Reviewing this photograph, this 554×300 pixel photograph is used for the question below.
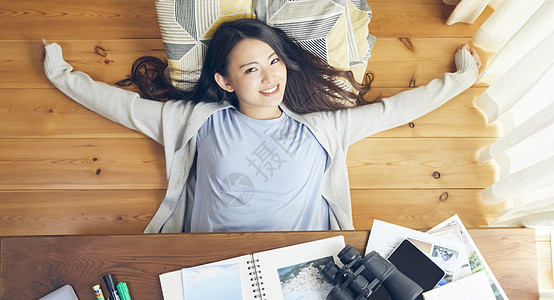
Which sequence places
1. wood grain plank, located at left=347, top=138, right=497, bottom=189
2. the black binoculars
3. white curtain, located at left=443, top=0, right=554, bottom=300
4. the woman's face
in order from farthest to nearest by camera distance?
wood grain plank, located at left=347, top=138, right=497, bottom=189
the woman's face
white curtain, located at left=443, top=0, right=554, bottom=300
the black binoculars

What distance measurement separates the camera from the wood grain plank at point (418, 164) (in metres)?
1.39

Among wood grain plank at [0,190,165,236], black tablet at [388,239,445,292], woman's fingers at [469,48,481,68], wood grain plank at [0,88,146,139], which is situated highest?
woman's fingers at [469,48,481,68]

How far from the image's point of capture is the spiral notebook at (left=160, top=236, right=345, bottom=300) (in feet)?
3.38

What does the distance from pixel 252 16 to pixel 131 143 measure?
24.6 inches

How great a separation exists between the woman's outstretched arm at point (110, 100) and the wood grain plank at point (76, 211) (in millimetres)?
242

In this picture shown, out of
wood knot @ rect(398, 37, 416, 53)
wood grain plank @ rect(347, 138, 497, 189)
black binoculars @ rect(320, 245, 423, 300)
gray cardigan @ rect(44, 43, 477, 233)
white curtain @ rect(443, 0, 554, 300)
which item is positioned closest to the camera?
black binoculars @ rect(320, 245, 423, 300)

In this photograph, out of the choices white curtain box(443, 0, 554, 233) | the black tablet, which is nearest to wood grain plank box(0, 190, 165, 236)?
the black tablet

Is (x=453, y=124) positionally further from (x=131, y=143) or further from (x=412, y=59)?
(x=131, y=143)

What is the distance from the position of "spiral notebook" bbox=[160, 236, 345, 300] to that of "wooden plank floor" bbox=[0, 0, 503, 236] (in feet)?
1.24

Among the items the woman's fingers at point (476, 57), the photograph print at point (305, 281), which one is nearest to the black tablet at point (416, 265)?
the photograph print at point (305, 281)

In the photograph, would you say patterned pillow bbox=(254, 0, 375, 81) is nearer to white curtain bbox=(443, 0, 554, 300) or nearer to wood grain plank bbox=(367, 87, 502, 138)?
wood grain plank bbox=(367, 87, 502, 138)

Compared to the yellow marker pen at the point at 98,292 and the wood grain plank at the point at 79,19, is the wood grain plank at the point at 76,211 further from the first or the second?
the wood grain plank at the point at 79,19

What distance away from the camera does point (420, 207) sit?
1377 mm

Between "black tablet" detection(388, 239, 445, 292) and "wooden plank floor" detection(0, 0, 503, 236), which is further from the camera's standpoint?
"wooden plank floor" detection(0, 0, 503, 236)
